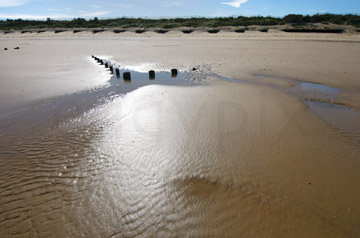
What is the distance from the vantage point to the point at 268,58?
13.8m

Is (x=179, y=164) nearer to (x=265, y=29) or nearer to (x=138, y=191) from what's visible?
(x=138, y=191)

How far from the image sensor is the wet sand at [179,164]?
2707 mm

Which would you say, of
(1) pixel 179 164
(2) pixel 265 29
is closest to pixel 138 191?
(1) pixel 179 164

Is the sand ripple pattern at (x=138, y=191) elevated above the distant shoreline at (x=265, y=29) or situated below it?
below

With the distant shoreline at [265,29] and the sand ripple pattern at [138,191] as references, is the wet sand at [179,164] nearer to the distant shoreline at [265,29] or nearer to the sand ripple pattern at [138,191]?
the sand ripple pattern at [138,191]

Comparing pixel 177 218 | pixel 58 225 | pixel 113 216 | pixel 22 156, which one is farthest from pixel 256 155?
pixel 22 156

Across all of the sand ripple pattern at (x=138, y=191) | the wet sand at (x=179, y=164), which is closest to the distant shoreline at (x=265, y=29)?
the wet sand at (x=179, y=164)

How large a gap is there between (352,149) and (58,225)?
5.53 metres

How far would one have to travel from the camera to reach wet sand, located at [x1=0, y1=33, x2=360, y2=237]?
2.71 meters

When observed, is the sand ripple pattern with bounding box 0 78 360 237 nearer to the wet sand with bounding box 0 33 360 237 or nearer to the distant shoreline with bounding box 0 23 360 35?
the wet sand with bounding box 0 33 360 237

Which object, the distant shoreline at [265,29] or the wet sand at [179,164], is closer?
the wet sand at [179,164]

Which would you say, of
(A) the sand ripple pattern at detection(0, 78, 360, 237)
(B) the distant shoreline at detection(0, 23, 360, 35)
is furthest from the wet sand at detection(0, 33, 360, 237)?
(B) the distant shoreline at detection(0, 23, 360, 35)

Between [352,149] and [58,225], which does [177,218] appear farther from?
[352,149]

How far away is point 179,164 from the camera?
375 centimetres
